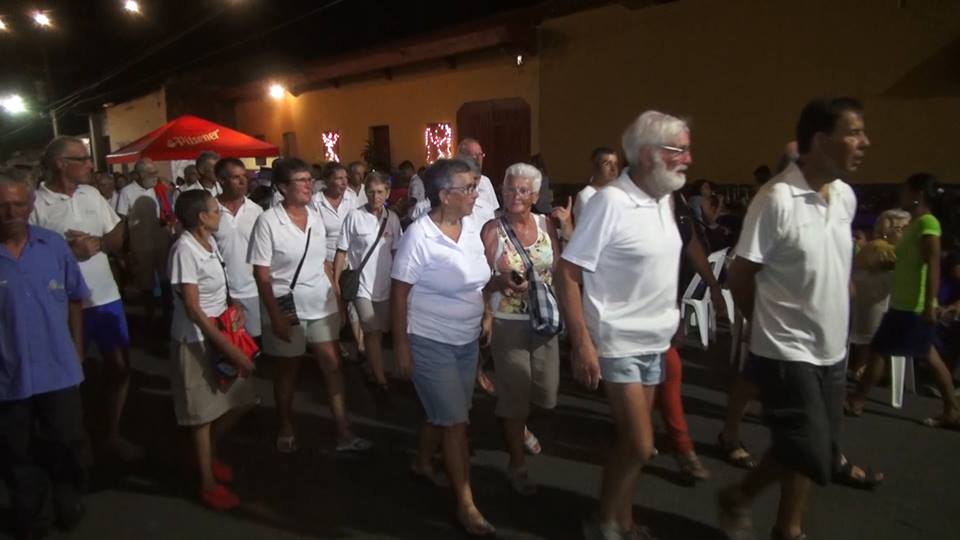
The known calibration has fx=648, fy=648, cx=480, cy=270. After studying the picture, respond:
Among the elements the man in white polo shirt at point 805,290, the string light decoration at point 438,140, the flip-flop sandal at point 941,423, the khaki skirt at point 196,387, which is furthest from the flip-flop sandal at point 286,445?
the string light decoration at point 438,140

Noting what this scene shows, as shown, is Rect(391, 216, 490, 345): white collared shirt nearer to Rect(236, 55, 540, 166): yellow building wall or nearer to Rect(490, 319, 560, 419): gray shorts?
Rect(490, 319, 560, 419): gray shorts

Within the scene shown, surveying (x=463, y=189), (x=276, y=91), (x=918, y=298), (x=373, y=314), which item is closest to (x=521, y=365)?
(x=463, y=189)

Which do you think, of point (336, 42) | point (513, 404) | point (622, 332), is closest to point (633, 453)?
point (622, 332)

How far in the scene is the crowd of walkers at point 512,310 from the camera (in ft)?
9.23

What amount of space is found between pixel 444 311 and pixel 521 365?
0.68 m

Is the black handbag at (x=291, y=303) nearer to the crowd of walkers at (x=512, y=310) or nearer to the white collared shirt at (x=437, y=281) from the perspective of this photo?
the crowd of walkers at (x=512, y=310)

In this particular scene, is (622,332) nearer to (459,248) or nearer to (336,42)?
(459,248)

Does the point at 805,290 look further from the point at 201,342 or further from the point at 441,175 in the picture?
the point at 201,342

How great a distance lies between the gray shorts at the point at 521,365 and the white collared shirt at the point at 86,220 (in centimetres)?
254

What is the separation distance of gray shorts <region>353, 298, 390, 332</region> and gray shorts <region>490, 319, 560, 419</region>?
A: 5.75 feet

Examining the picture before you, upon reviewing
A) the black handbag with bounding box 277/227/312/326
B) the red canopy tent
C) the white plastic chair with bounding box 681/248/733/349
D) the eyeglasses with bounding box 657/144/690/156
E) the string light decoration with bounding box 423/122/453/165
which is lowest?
the white plastic chair with bounding box 681/248/733/349

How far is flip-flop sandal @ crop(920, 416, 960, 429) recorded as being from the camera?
4574mm

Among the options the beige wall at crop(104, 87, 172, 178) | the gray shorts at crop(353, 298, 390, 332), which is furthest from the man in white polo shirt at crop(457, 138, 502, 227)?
the beige wall at crop(104, 87, 172, 178)

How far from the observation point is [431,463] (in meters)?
4.00
